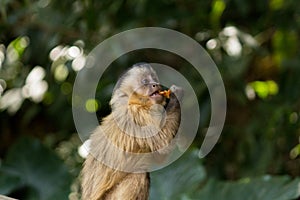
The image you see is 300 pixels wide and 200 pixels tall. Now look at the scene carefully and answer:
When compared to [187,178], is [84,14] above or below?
above

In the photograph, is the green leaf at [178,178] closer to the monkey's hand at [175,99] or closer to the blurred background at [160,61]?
the blurred background at [160,61]

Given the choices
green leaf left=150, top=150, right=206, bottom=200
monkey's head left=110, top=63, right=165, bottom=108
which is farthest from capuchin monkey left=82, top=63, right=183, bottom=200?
green leaf left=150, top=150, right=206, bottom=200

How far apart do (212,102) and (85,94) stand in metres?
0.48

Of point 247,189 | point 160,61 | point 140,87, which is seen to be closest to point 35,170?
point 160,61

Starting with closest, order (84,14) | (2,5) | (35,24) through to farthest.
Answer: (2,5)
(84,14)
(35,24)

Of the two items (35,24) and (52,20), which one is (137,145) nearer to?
(52,20)

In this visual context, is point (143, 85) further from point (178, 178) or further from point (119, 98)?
point (178, 178)

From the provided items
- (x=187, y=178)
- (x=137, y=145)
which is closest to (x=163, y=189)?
(x=187, y=178)

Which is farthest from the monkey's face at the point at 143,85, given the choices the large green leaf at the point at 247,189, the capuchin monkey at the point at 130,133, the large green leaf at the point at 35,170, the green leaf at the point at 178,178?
the large green leaf at the point at 35,170

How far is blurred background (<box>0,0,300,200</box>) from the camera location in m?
2.76

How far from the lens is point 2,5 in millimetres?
2365

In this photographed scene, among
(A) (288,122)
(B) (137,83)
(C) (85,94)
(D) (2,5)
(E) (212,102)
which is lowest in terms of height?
(A) (288,122)

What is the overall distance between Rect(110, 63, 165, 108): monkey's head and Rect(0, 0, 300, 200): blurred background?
1060mm

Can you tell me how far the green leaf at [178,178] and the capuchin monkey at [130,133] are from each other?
31.0 inches
